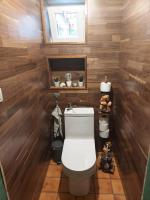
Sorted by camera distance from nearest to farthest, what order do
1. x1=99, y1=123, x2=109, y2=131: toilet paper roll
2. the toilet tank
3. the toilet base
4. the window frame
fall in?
the toilet base
the window frame
the toilet tank
x1=99, y1=123, x2=109, y2=131: toilet paper roll

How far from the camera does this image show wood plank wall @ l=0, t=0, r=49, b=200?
1070mm

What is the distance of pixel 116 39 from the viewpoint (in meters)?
1.95

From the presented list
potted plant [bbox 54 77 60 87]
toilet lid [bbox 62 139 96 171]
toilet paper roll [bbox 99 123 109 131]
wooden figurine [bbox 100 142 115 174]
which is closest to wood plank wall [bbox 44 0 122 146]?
potted plant [bbox 54 77 60 87]

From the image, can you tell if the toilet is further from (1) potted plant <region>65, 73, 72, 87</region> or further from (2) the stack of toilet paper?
(1) potted plant <region>65, 73, 72, 87</region>

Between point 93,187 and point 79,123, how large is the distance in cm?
77

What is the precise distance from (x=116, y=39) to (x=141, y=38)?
30.5 inches

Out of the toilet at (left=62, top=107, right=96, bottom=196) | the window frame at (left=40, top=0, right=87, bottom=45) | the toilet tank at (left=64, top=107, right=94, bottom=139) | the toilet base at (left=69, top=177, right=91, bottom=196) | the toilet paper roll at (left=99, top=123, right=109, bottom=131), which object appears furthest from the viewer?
the toilet paper roll at (left=99, top=123, right=109, bottom=131)

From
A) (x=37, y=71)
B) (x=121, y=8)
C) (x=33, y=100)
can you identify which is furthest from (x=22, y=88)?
Answer: (x=121, y=8)

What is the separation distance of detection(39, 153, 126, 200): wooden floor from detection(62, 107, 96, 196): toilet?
9 cm

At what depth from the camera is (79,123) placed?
6.65ft

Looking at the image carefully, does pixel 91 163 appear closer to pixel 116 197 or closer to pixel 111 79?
pixel 116 197

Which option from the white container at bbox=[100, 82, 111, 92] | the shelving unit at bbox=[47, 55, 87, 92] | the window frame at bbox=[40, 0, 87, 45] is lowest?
the white container at bbox=[100, 82, 111, 92]

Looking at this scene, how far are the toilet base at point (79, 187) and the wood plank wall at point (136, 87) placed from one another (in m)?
0.43

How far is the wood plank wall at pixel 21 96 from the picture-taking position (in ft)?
3.51
